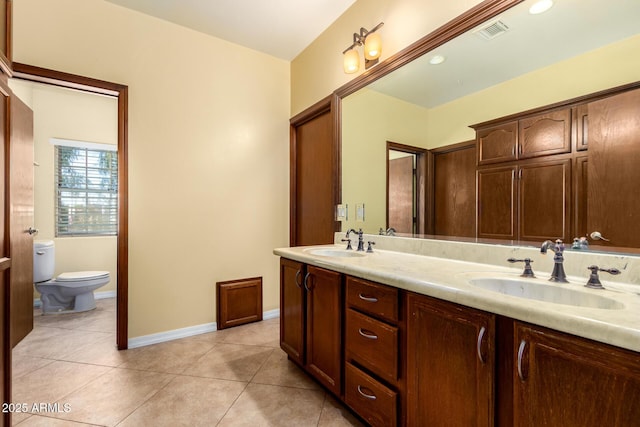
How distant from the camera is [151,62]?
2467 mm

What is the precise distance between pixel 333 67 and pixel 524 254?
210 cm

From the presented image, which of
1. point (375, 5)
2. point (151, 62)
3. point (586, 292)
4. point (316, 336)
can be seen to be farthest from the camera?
point (151, 62)

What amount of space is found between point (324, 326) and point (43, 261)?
3386 millimetres

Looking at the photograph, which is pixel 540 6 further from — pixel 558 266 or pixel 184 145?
pixel 184 145

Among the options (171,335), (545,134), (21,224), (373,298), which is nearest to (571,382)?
(373,298)

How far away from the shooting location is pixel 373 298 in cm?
134

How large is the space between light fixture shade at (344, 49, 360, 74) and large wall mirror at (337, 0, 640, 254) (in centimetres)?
16

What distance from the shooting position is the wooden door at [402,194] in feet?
6.40

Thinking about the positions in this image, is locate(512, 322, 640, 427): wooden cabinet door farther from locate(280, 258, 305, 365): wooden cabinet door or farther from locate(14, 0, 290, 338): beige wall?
locate(14, 0, 290, 338): beige wall

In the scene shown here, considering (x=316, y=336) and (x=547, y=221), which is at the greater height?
(x=547, y=221)

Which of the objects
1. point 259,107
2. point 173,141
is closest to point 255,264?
point 173,141

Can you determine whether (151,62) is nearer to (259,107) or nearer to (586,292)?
(259,107)

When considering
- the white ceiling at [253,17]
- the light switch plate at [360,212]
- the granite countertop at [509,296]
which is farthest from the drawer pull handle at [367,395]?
the white ceiling at [253,17]

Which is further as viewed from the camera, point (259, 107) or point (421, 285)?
point (259, 107)
